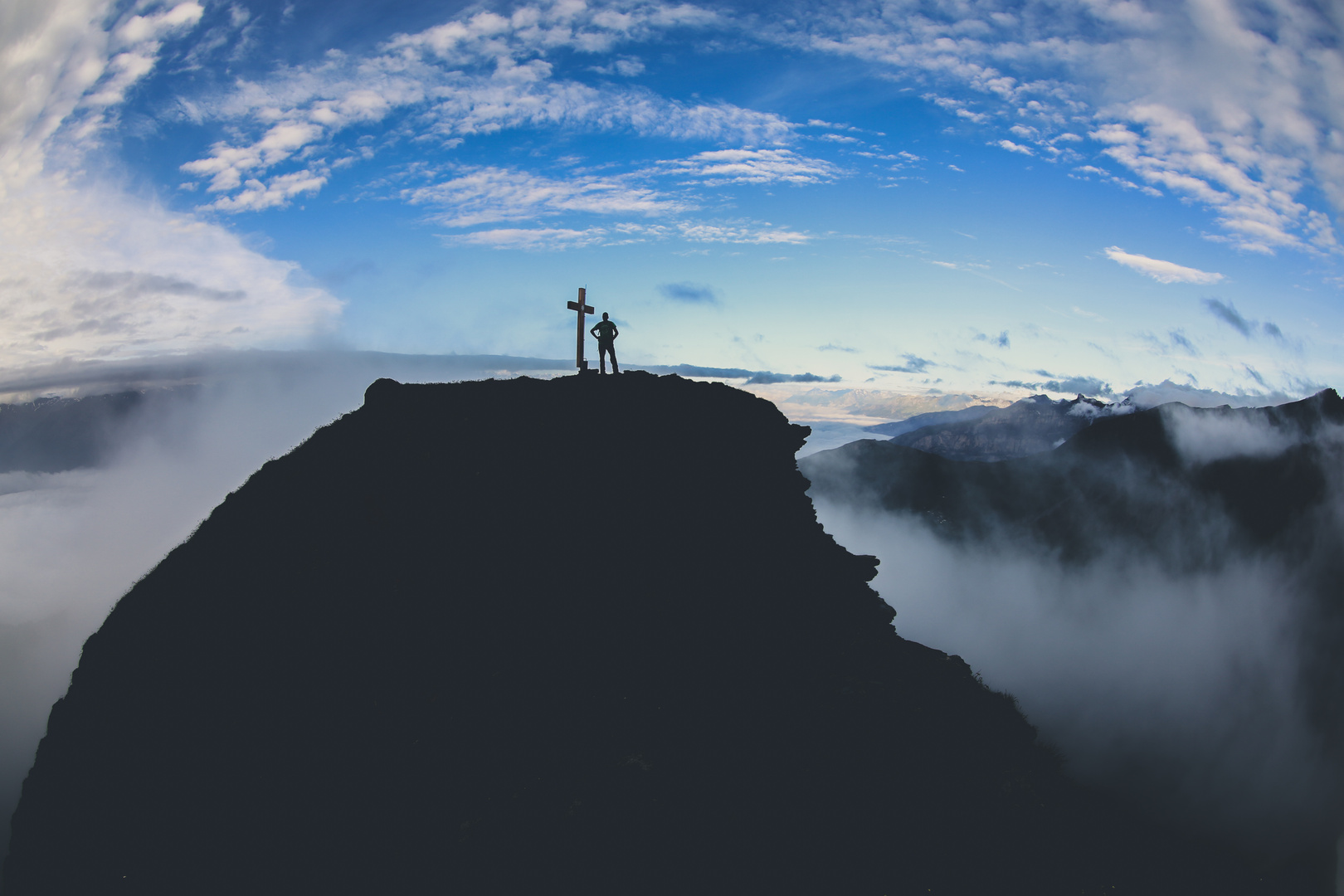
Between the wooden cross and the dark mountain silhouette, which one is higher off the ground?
the wooden cross

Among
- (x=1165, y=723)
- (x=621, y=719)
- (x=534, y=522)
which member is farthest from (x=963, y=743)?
(x=1165, y=723)

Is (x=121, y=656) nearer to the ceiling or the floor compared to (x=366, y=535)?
nearer to the floor

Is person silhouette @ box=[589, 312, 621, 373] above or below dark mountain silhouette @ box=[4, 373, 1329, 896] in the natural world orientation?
above

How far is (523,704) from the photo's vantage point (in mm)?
18328

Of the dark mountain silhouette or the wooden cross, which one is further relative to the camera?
the wooden cross

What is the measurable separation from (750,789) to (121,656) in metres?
20.7

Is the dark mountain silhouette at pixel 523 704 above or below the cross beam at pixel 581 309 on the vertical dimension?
below

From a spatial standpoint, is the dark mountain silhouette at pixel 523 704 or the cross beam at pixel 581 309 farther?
the cross beam at pixel 581 309

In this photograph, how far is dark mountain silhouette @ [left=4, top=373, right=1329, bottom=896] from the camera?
1645 cm

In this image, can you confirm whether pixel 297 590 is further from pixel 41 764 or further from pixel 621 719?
pixel 621 719

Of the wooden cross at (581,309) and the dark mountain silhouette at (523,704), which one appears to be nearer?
the dark mountain silhouette at (523,704)

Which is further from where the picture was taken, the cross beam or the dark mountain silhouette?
the cross beam

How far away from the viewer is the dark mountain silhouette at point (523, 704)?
54.0 ft

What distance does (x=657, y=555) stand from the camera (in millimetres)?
22125
